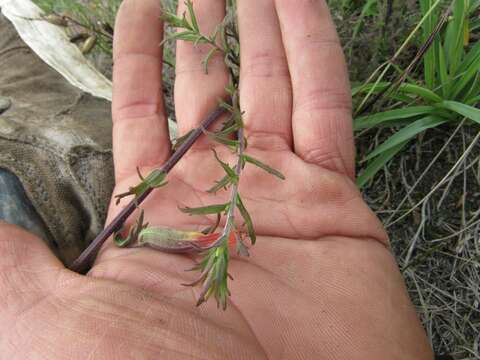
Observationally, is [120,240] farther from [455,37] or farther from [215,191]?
[455,37]

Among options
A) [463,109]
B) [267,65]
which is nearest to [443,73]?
[463,109]

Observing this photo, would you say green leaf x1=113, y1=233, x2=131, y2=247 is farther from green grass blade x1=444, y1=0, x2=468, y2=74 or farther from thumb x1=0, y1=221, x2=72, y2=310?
green grass blade x1=444, y1=0, x2=468, y2=74

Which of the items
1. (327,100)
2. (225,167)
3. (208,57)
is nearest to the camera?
(225,167)

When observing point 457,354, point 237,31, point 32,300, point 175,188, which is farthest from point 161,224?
point 457,354

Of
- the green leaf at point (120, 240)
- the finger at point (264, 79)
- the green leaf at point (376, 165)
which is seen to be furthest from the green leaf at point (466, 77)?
the green leaf at point (120, 240)

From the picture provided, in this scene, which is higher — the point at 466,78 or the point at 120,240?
the point at 466,78

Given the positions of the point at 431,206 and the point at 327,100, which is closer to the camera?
the point at 327,100
